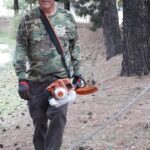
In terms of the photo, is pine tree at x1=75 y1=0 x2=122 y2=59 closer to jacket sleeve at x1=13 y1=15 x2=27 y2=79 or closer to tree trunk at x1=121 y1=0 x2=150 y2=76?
tree trunk at x1=121 y1=0 x2=150 y2=76

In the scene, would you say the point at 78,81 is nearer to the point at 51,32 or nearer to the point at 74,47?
the point at 74,47

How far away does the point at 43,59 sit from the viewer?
16.0 feet

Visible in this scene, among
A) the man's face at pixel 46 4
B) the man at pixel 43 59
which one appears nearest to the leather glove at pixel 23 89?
the man at pixel 43 59

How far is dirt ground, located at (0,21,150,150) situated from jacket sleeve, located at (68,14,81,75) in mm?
1115

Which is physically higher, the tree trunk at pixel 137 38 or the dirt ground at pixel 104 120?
Answer: the tree trunk at pixel 137 38

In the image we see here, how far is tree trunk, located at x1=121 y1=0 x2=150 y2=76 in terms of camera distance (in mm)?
9883

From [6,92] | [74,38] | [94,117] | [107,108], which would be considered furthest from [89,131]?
[6,92]

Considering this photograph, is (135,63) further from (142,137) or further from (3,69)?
(3,69)

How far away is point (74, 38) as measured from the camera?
5070mm

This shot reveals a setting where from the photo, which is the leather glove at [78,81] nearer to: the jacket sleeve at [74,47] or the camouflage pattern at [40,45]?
the jacket sleeve at [74,47]

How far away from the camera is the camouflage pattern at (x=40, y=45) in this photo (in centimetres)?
483

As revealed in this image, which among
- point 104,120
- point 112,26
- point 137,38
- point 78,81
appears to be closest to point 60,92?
point 78,81

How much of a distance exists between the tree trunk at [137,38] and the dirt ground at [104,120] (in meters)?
0.29

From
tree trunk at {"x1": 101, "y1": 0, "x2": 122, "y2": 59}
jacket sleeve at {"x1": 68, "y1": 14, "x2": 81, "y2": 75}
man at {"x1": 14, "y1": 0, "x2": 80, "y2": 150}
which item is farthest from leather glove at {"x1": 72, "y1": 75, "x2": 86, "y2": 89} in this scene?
tree trunk at {"x1": 101, "y1": 0, "x2": 122, "y2": 59}
